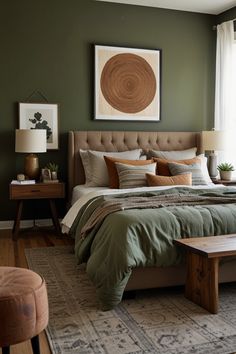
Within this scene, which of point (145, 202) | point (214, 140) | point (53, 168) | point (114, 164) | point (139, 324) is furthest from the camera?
point (214, 140)

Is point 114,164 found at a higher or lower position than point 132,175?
higher

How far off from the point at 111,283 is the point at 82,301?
34 centimetres

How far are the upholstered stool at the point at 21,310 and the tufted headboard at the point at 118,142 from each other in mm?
3317

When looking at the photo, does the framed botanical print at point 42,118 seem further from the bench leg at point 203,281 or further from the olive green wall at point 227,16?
the bench leg at point 203,281

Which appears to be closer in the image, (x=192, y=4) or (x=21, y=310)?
(x=21, y=310)

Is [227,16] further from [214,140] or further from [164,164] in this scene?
[164,164]

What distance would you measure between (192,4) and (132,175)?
8.96ft

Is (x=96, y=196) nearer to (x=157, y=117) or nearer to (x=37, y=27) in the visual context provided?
(x=157, y=117)

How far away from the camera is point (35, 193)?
4902 millimetres

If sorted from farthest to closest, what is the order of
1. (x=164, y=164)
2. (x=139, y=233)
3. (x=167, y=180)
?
(x=164, y=164), (x=167, y=180), (x=139, y=233)

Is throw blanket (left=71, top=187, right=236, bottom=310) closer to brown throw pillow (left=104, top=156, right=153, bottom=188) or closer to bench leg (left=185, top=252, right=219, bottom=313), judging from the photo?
bench leg (left=185, top=252, right=219, bottom=313)

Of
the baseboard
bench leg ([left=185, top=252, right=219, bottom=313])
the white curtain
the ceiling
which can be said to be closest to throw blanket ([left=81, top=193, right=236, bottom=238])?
bench leg ([left=185, top=252, right=219, bottom=313])

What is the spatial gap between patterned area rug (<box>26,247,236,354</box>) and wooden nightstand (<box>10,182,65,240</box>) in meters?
1.71

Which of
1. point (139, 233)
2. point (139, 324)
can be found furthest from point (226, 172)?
point (139, 324)
